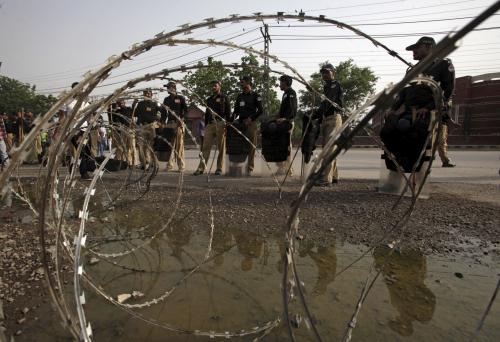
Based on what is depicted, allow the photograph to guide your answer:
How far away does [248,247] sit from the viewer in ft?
12.4

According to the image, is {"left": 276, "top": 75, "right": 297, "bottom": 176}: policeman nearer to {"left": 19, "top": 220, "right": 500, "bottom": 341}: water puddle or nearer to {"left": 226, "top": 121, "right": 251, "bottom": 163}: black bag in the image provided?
{"left": 226, "top": 121, "right": 251, "bottom": 163}: black bag

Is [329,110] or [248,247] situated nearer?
[248,247]

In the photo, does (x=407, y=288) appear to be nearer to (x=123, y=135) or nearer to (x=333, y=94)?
(x=333, y=94)

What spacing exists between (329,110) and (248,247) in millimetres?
3746

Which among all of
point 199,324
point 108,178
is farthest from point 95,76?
point 108,178

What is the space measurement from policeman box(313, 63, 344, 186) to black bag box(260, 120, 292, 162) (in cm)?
71

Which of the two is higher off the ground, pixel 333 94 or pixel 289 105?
pixel 333 94

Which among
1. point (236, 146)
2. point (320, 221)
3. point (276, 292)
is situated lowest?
point (276, 292)

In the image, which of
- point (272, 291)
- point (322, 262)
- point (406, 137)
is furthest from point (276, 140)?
point (272, 291)

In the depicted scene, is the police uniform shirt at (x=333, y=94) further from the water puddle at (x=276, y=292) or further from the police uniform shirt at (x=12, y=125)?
the police uniform shirt at (x=12, y=125)

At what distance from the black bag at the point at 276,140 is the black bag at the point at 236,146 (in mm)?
781

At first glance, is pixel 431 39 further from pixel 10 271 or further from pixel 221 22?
pixel 10 271

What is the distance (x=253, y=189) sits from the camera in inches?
256

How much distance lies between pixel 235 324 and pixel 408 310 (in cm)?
121
